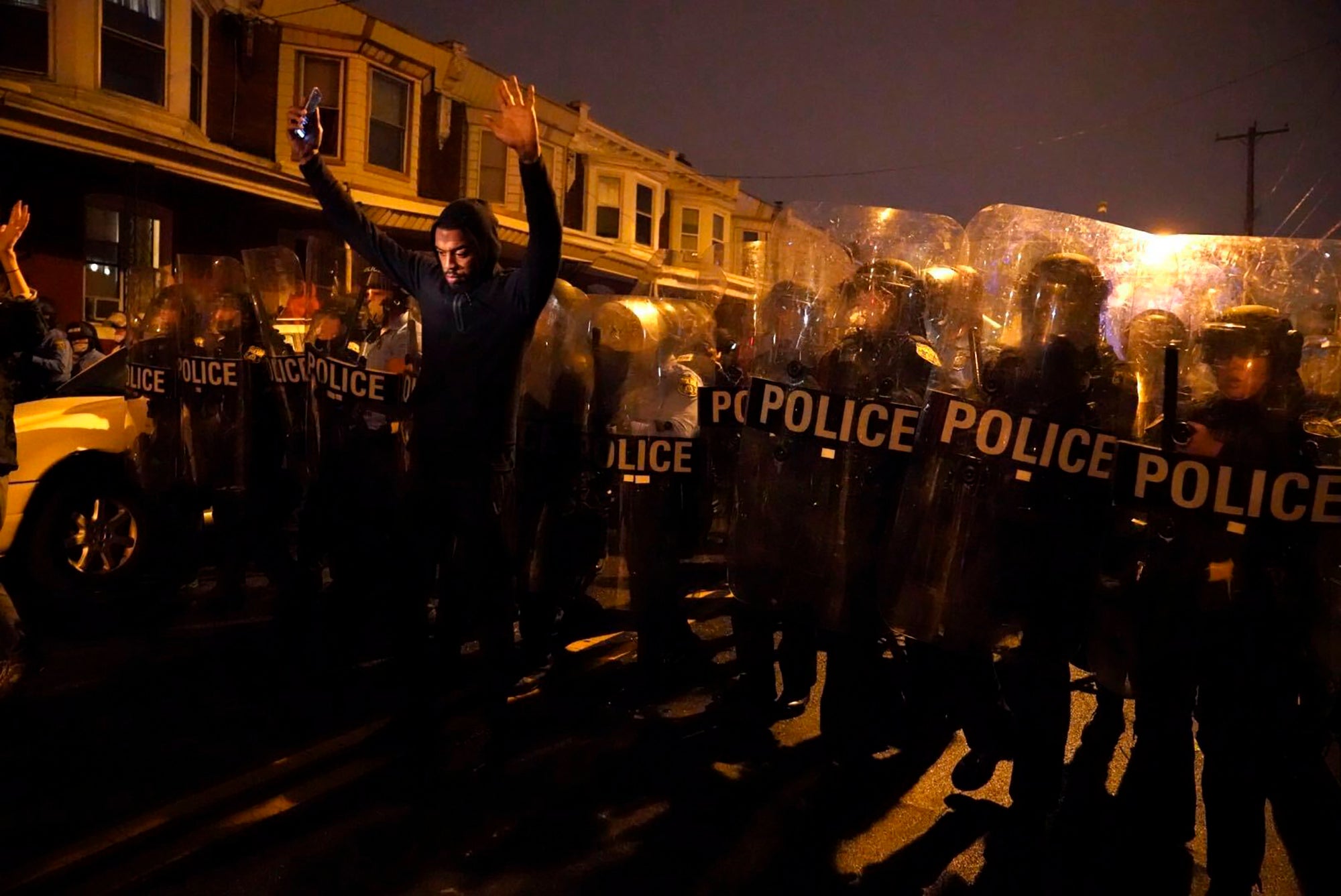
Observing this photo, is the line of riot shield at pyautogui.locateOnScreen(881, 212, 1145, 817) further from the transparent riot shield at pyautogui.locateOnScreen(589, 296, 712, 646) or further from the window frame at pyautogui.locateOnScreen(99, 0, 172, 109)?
the window frame at pyautogui.locateOnScreen(99, 0, 172, 109)

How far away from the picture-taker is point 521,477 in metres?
4.88

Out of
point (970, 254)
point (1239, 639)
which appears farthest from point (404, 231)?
point (1239, 639)

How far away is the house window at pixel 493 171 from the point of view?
2034 cm

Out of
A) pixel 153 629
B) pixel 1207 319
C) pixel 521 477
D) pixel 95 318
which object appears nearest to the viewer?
pixel 1207 319

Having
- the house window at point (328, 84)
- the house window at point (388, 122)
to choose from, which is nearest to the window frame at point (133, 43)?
the house window at point (328, 84)

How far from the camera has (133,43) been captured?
43.6ft

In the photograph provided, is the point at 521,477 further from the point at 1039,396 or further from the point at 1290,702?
the point at 1290,702

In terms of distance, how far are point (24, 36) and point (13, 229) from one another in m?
9.74

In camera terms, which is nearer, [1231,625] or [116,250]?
[1231,625]

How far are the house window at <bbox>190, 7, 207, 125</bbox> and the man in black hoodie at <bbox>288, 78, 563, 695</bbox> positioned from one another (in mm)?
13460

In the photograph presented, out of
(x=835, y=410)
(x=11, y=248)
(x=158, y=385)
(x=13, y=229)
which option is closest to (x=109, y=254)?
(x=158, y=385)

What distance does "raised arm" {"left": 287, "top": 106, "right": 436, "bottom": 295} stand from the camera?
4016 mm

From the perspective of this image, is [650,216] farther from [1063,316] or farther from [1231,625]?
A: [1231,625]

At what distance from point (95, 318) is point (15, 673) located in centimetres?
1047
